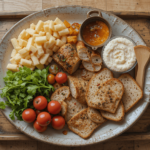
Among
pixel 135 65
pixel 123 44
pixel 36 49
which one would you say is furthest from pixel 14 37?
pixel 135 65

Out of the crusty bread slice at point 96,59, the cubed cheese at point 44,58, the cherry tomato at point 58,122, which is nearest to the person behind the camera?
the cherry tomato at point 58,122

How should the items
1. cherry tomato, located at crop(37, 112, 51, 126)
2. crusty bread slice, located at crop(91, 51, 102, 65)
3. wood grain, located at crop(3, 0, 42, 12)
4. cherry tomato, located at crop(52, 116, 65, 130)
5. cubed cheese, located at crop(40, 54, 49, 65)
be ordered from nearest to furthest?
cherry tomato, located at crop(37, 112, 51, 126)
cherry tomato, located at crop(52, 116, 65, 130)
cubed cheese, located at crop(40, 54, 49, 65)
crusty bread slice, located at crop(91, 51, 102, 65)
wood grain, located at crop(3, 0, 42, 12)

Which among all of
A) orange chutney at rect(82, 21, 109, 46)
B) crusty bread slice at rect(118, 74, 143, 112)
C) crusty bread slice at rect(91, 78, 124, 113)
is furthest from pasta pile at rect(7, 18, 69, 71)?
crusty bread slice at rect(118, 74, 143, 112)

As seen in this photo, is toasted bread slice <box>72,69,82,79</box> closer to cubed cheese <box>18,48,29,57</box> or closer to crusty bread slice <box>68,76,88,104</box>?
crusty bread slice <box>68,76,88,104</box>

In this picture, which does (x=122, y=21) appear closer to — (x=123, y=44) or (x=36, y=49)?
(x=123, y=44)

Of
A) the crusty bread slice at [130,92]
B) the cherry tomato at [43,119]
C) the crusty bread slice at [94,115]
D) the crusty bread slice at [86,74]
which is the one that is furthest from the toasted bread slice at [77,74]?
the cherry tomato at [43,119]

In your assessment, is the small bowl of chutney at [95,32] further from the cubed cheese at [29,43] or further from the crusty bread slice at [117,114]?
the crusty bread slice at [117,114]
